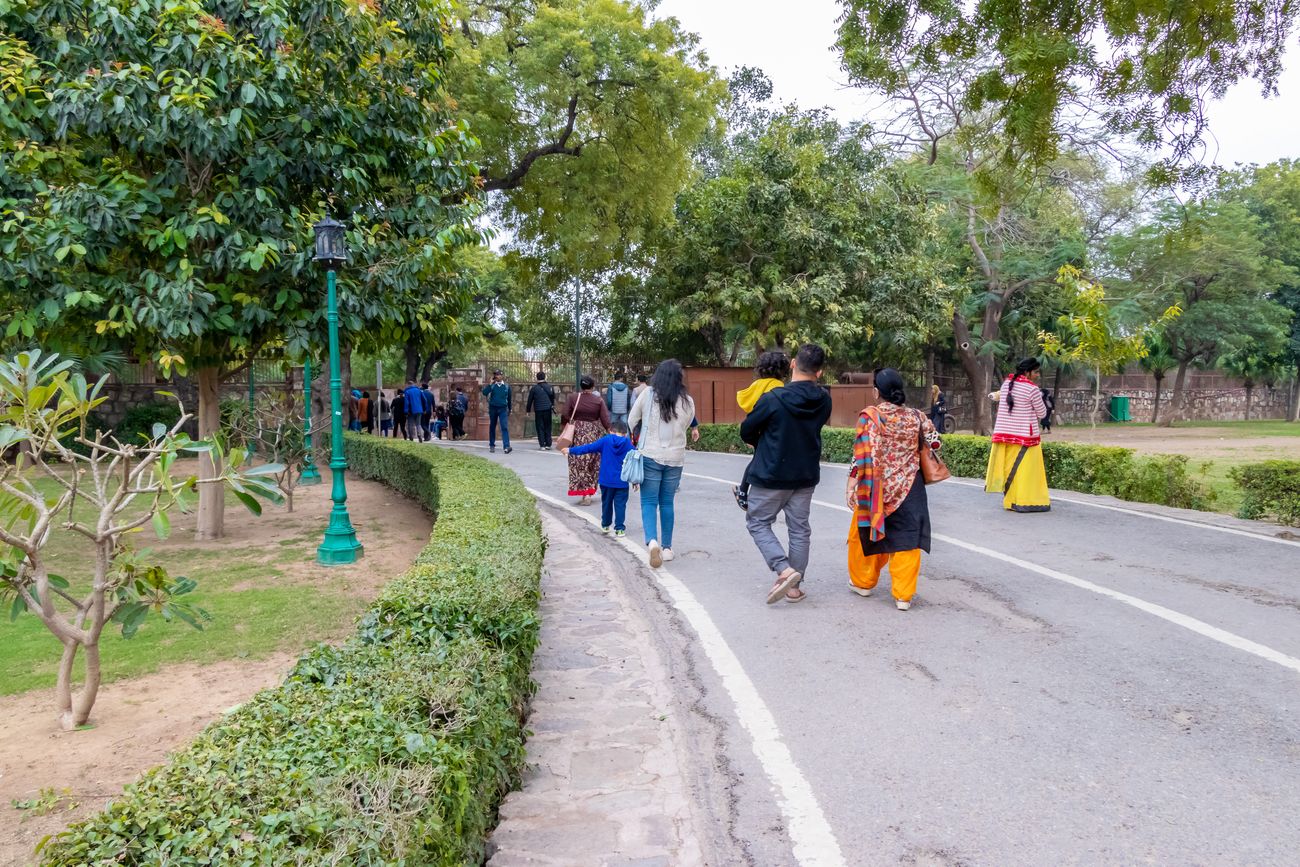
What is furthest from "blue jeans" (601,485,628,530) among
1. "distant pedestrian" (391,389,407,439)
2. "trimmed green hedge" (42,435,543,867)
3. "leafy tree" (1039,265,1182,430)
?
"distant pedestrian" (391,389,407,439)

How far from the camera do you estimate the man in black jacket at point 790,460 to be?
635cm

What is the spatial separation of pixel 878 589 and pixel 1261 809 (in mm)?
3538

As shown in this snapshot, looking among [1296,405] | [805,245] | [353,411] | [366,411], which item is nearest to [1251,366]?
[1296,405]

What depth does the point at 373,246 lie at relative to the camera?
374 inches

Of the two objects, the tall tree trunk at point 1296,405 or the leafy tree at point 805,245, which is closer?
the leafy tree at point 805,245

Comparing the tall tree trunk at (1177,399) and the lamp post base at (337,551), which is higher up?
the tall tree trunk at (1177,399)

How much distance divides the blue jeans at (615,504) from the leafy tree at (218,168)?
2.89 meters

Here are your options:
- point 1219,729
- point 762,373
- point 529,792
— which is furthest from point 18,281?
point 1219,729

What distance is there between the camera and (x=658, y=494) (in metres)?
7.83

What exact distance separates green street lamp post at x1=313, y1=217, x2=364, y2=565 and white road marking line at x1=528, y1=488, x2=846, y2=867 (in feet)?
13.5

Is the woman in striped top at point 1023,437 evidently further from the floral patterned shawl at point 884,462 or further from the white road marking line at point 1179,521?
the floral patterned shawl at point 884,462

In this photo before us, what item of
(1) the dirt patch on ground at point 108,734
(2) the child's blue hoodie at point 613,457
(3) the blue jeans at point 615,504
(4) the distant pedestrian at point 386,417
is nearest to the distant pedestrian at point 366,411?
(4) the distant pedestrian at point 386,417

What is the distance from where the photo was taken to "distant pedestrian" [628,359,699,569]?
24.7ft

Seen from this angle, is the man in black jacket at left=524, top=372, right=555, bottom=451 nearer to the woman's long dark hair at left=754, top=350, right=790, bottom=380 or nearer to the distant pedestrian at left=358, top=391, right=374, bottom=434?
the distant pedestrian at left=358, top=391, right=374, bottom=434
